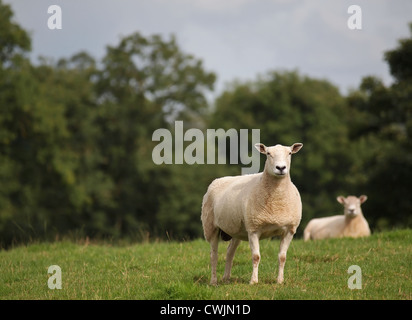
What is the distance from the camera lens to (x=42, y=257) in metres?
13.9

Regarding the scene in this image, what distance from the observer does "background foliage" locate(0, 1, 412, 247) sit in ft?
107

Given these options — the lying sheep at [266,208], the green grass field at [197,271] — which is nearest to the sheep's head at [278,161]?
the lying sheep at [266,208]

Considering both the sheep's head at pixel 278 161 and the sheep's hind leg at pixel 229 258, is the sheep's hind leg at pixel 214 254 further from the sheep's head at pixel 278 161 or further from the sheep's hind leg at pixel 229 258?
the sheep's head at pixel 278 161

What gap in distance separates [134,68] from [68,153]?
32.6 feet

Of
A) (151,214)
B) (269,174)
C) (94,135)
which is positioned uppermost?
(94,135)

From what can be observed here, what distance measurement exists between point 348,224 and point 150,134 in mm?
25992

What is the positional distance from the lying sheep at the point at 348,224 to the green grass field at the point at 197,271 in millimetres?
3713

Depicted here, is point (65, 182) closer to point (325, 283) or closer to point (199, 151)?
point (199, 151)

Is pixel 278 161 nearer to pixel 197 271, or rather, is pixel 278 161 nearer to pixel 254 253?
pixel 254 253

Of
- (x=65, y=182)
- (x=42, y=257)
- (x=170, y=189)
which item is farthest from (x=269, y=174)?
(x=170, y=189)

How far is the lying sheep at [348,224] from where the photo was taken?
1903 cm

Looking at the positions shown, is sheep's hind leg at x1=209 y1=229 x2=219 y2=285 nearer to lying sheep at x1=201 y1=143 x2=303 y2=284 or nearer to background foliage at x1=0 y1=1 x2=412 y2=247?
lying sheep at x1=201 y1=143 x2=303 y2=284

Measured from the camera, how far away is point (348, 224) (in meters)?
19.5

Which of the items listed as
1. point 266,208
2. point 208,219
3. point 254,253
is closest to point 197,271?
point 208,219
